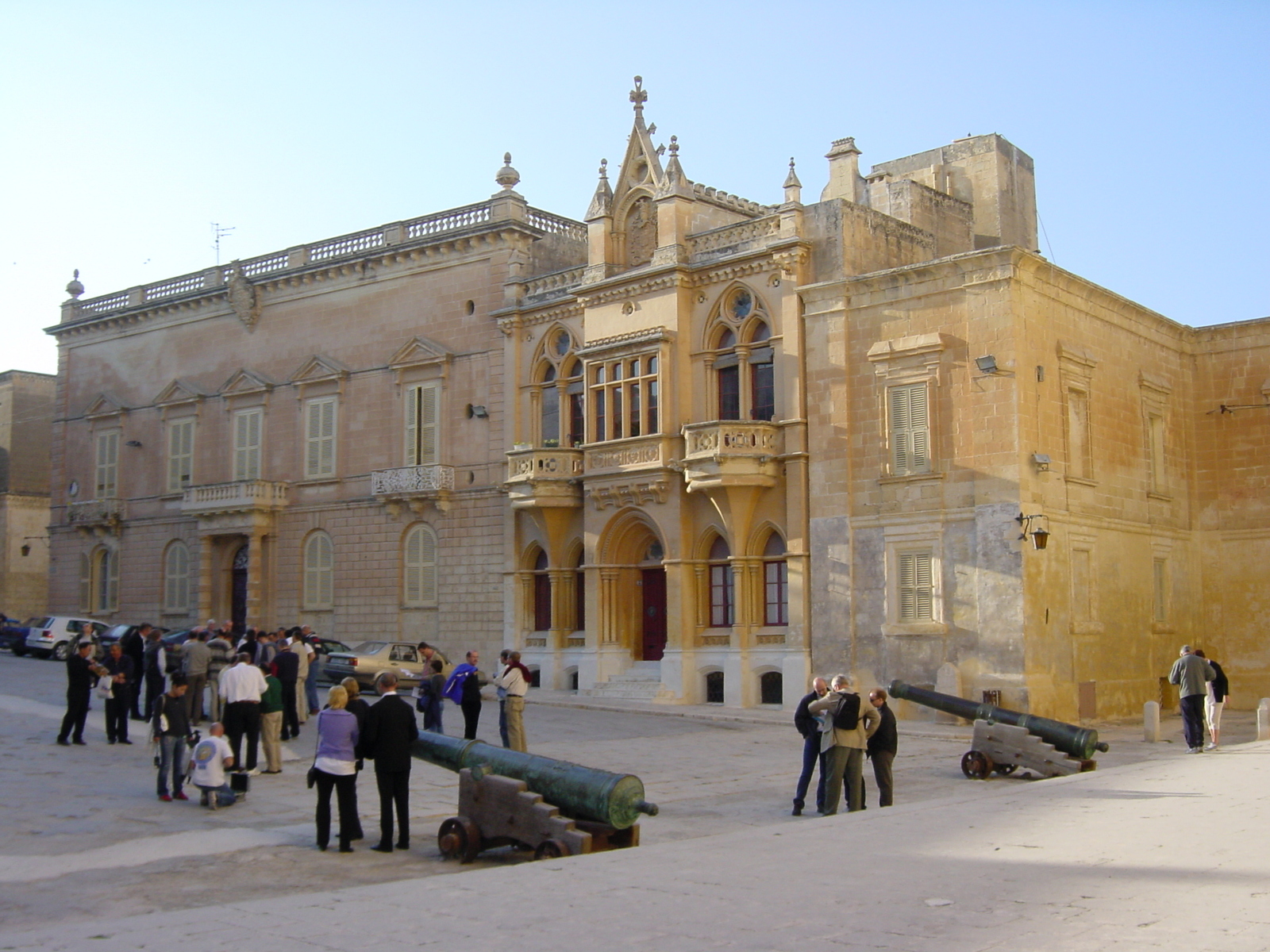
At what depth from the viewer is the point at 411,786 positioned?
53.8 feet

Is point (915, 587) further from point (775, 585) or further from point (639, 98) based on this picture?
point (639, 98)

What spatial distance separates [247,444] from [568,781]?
2873cm

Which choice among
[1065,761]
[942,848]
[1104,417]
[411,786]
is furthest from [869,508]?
[942,848]

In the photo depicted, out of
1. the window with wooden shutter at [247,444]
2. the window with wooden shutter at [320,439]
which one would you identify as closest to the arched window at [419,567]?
the window with wooden shutter at [320,439]

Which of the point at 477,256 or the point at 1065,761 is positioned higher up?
the point at 477,256

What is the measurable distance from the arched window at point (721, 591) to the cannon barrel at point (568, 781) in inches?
621

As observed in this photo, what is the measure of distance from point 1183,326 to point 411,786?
21833mm

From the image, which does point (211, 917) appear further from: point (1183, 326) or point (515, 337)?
point (1183, 326)

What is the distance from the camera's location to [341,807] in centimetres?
1236

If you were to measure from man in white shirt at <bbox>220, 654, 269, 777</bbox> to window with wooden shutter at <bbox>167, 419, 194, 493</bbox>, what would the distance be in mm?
24475

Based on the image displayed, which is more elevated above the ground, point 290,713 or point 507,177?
point 507,177

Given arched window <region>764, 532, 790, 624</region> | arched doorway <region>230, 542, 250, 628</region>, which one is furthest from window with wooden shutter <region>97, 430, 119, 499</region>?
arched window <region>764, 532, 790, 624</region>

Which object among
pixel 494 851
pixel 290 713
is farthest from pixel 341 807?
pixel 290 713

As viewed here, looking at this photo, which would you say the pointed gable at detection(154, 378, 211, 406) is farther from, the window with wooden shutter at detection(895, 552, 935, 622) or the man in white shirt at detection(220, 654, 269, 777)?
the man in white shirt at detection(220, 654, 269, 777)
